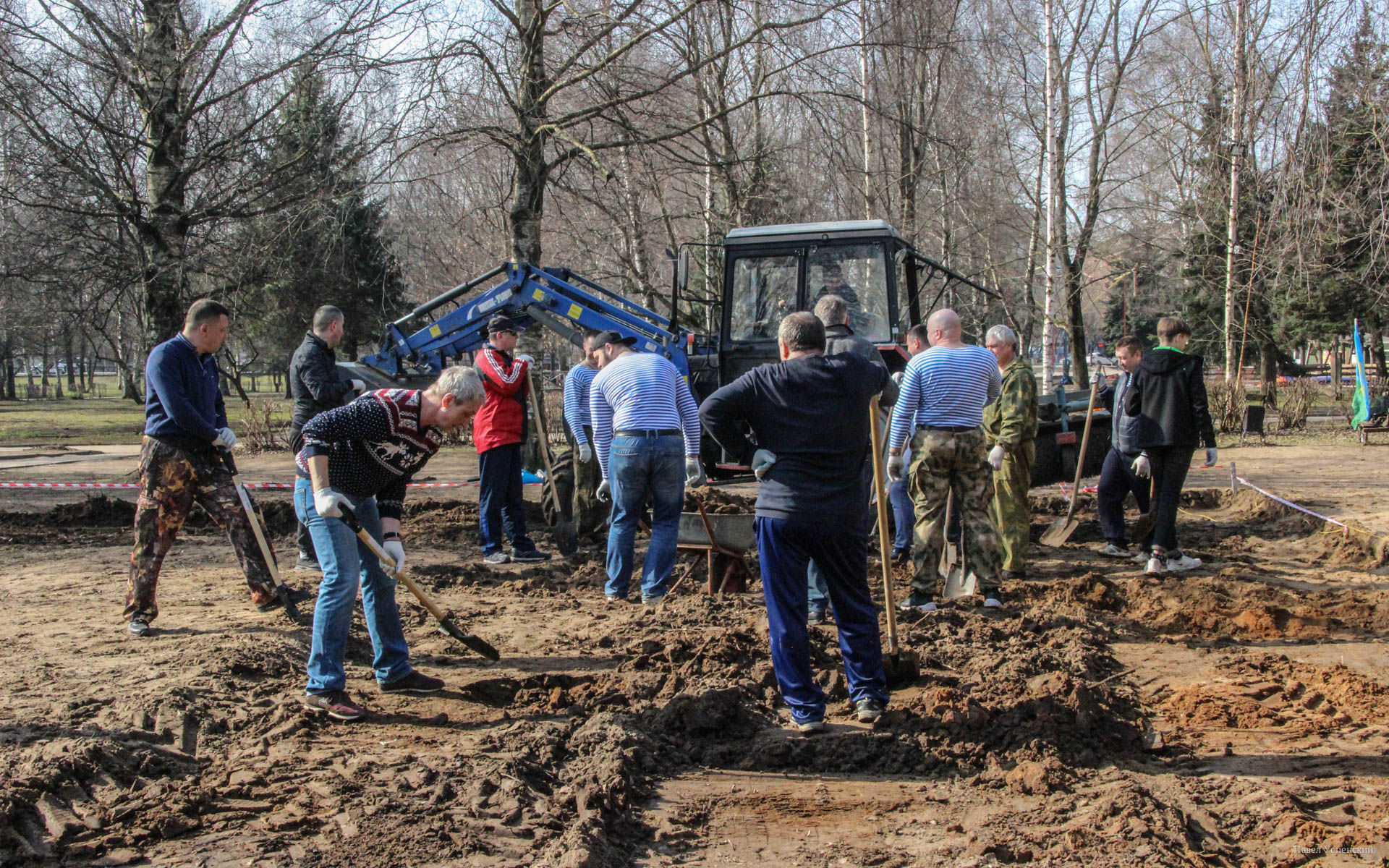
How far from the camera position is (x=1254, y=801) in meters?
3.73

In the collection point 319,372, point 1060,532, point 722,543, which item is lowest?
point 1060,532

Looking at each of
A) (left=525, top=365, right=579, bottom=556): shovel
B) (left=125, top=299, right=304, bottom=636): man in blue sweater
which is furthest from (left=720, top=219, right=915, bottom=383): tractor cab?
(left=125, top=299, right=304, bottom=636): man in blue sweater

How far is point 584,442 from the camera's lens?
8.16m

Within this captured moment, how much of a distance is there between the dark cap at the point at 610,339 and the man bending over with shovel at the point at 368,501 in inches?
103

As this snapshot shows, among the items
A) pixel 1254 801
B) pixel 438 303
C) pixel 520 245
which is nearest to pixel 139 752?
pixel 1254 801

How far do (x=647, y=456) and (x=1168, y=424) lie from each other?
3.70 meters

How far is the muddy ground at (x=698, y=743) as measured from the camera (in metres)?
3.48

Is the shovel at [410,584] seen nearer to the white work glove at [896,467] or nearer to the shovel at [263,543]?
the shovel at [263,543]

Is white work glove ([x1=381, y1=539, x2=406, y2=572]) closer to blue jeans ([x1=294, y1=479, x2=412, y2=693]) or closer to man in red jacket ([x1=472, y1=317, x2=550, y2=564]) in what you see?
blue jeans ([x1=294, y1=479, x2=412, y2=693])

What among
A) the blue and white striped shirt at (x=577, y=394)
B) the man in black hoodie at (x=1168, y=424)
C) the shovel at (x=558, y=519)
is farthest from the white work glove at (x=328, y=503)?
the man in black hoodie at (x=1168, y=424)

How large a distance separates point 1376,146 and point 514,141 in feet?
38.0

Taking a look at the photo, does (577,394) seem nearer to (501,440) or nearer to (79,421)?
(501,440)

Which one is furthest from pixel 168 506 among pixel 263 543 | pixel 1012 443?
pixel 1012 443

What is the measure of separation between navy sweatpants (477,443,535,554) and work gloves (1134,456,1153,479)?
15.1 feet
